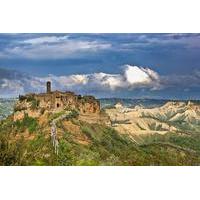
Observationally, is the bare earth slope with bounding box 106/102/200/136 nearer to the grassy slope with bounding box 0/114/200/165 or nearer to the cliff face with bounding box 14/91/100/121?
the grassy slope with bounding box 0/114/200/165

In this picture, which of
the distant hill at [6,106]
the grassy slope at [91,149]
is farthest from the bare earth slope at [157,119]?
the distant hill at [6,106]

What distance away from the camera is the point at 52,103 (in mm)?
12039

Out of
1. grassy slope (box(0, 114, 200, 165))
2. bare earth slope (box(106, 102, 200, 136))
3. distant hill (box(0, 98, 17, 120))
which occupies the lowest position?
grassy slope (box(0, 114, 200, 165))

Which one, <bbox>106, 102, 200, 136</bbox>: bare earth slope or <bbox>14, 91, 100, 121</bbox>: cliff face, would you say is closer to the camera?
<bbox>14, 91, 100, 121</bbox>: cliff face

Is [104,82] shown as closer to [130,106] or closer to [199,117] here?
[130,106]

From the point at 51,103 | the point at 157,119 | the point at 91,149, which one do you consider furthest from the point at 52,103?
the point at 157,119

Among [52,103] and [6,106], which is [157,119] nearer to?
[52,103]

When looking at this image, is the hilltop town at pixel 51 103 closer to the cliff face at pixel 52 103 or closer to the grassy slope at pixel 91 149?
the cliff face at pixel 52 103

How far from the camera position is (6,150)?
12.0m

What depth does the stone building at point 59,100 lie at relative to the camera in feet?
39.4

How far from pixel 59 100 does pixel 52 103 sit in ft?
0.33

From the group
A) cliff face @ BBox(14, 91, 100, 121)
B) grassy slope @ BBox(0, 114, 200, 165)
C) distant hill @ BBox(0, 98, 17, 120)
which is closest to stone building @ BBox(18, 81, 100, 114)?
cliff face @ BBox(14, 91, 100, 121)

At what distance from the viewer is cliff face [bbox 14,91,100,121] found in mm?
12008

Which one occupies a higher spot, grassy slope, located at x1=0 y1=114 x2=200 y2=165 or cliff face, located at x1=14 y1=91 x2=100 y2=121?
cliff face, located at x1=14 y1=91 x2=100 y2=121
